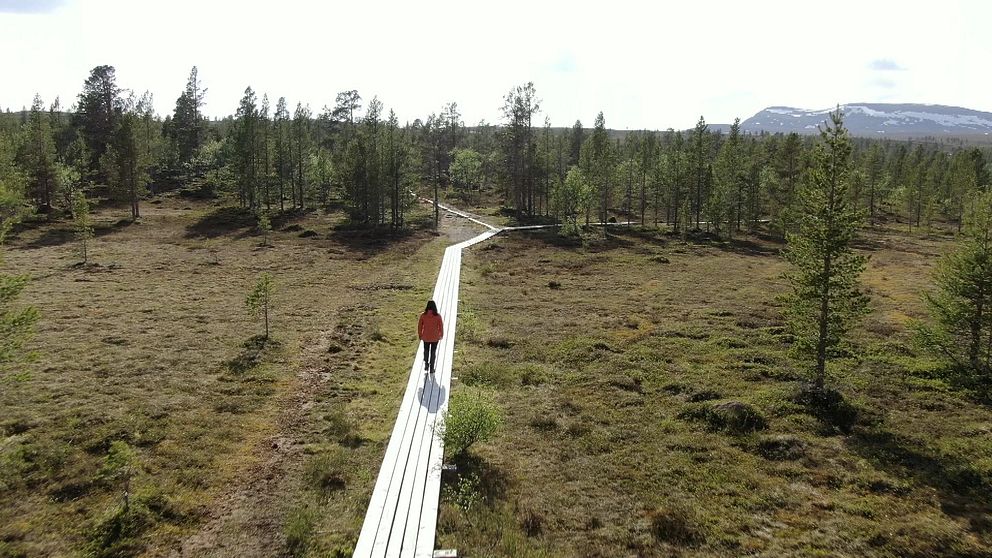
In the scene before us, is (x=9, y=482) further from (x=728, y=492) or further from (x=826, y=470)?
(x=826, y=470)

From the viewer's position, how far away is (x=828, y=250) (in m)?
20.5

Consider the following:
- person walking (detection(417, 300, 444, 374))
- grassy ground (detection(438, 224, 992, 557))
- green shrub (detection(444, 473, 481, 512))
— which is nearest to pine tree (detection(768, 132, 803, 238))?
grassy ground (detection(438, 224, 992, 557))

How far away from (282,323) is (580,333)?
1593 cm

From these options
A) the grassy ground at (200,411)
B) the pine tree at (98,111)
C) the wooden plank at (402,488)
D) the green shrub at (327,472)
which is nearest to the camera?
the wooden plank at (402,488)

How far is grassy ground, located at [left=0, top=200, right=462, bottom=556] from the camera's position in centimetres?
1191

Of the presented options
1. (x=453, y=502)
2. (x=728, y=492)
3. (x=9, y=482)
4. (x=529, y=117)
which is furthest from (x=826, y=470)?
(x=529, y=117)

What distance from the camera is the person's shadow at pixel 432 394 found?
18000 mm

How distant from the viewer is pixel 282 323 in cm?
2891

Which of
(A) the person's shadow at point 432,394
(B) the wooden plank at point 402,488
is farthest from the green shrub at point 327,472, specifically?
(A) the person's shadow at point 432,394

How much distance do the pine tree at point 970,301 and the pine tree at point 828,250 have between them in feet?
21.5

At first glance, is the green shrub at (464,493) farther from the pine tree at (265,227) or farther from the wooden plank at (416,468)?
the pine tree at (265,227)

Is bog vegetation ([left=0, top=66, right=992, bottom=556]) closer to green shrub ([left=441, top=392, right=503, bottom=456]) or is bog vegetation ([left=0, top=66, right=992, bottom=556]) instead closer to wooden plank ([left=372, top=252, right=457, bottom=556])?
green shrub ([left=441, top=392, right=503, bottom=456])

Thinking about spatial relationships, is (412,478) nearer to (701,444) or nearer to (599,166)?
(701,444)

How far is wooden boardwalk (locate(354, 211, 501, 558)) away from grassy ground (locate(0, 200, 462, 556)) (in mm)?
422
